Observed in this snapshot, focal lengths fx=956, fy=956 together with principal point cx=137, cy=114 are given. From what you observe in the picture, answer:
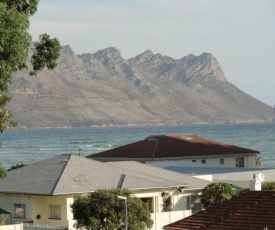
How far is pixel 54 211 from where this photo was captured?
149 feet

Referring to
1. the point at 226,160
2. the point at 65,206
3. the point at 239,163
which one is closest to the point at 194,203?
the point at 65,206

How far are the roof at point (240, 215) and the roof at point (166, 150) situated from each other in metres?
55.0

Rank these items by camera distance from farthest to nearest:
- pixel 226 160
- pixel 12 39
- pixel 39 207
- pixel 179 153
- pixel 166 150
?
pixel 226 160, pixel 179 153, pixel 166 150, pixel 39 207, pixel 12 39

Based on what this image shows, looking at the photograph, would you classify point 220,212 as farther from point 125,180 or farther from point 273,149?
point 273,149

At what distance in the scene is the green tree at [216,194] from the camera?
46.0 m

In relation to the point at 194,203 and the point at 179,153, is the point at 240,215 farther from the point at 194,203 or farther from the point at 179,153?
the point at 179,153

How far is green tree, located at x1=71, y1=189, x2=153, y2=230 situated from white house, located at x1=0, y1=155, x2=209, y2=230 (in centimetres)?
338

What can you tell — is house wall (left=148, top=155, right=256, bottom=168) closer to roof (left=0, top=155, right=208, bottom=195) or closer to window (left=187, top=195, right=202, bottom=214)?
roof (left=0, top=155, right=208, bottom=195)

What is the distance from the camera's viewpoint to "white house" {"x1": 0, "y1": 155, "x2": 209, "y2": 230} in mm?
44875

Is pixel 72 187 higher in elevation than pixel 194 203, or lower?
higher

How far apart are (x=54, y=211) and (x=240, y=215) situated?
65.4 ft

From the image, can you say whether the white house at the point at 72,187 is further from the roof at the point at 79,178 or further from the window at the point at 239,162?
the window at the point at 239,162

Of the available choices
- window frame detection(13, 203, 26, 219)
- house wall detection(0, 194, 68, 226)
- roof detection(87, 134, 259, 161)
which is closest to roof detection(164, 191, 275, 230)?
house wall detection(0, 194, 68, 226)

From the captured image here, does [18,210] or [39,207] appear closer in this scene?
[39,207]
